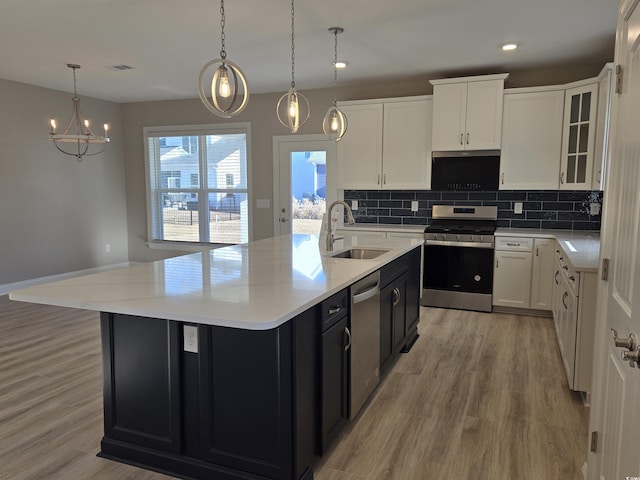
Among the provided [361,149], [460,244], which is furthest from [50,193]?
[460,244]

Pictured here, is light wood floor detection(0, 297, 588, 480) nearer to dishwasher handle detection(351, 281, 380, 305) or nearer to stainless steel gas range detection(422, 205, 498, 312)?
dishwasher handle detection(351, 281, 380, 305)

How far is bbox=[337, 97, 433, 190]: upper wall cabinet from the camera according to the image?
5.34 m

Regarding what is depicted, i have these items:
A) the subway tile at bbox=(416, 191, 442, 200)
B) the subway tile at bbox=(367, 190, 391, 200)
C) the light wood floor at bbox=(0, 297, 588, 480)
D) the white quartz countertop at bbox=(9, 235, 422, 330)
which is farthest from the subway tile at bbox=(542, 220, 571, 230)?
the white quartz countertop at bbox=(9, 235, 422, 330)

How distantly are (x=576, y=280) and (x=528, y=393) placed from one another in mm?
808

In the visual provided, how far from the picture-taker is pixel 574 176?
184 inches

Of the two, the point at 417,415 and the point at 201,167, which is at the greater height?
the point at 201,167

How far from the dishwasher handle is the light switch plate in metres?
0.85

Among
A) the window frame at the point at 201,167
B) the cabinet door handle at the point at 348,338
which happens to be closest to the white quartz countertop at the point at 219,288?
the cabinet door handle at the point at 348,338

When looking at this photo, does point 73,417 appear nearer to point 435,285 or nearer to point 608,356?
point 608,356

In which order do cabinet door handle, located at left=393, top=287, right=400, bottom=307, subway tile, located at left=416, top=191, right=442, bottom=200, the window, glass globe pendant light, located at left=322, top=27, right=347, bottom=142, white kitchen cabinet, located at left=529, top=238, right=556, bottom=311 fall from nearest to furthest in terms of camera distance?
cabinet door handle, located at left=393, top=287, right=400, bottom=307, glass globe pendant light, located at left=322, top=27, right=347, bottom=142, white kitchen cabinet, located at left=529, top=238, right=556, bottom=311, subway tile, located at left=416, top=191, right=442, bottom=200, the window

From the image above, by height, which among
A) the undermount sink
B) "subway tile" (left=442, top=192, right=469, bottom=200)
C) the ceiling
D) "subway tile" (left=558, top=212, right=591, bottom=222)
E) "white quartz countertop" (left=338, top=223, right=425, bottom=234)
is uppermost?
the ceiling

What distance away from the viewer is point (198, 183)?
23.0 feet

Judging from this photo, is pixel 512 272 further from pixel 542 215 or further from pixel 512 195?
pixel 512 195

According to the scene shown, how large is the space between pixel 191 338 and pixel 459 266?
11.9 ft
